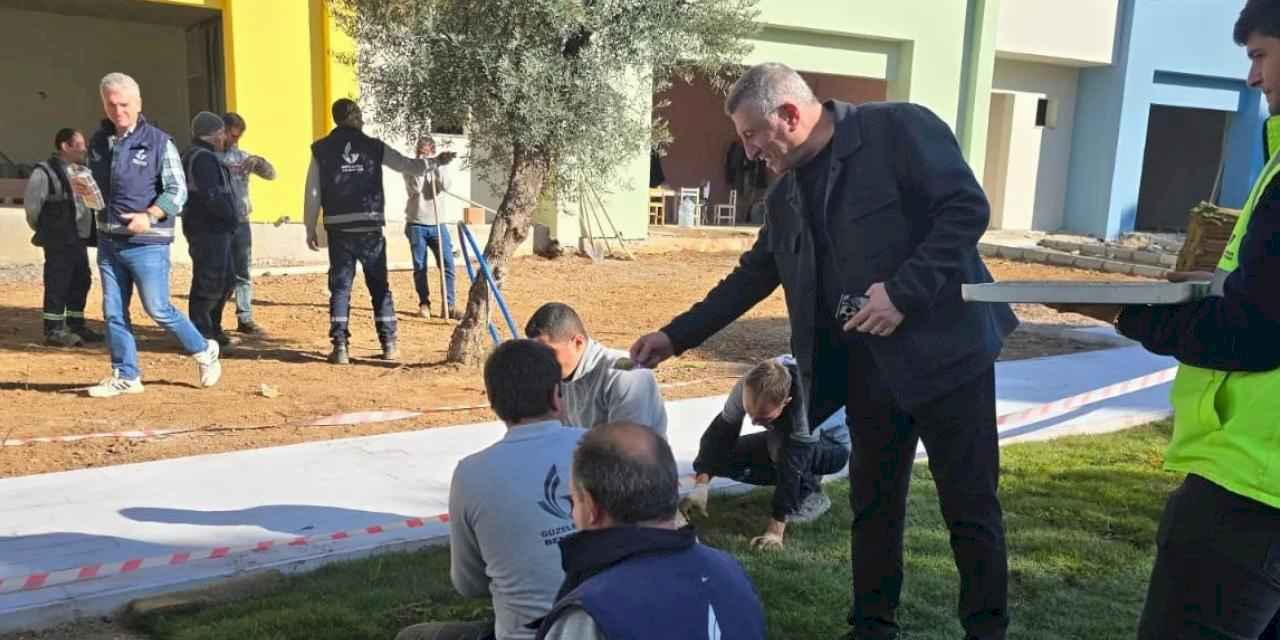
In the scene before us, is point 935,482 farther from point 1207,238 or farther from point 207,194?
point 1207,238

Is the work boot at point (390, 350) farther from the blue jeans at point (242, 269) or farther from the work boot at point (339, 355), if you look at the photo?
the blue jeans at point (242, 269)

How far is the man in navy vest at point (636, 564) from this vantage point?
1.72 meters

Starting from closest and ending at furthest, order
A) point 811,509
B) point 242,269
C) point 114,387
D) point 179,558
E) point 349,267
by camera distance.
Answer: point 179,558, point 811,509, point 114,387, point 349,267, point 242,269

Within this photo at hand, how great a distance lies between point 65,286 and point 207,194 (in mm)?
1455

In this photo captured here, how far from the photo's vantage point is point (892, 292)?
2.77m

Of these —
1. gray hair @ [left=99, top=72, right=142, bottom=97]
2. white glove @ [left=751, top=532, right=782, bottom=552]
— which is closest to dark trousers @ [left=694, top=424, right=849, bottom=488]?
white glove @ [left=751, top=532, right=782, bottom=552]

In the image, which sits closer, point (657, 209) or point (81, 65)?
point (81, 65)

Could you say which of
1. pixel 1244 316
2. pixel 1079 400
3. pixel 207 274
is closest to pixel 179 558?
pixel 1244 316

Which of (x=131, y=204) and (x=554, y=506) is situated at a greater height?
(x=131, y=204)

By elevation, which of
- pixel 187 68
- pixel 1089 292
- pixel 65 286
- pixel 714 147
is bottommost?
pixel 65 286

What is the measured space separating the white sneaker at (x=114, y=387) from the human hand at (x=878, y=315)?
5.30 meters

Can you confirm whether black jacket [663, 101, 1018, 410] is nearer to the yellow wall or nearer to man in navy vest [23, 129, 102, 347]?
man in navy vest [23, 129, 102, 347]

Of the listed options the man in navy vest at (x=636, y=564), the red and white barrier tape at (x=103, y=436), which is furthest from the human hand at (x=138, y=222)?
the man in navy vest at (x=636, y=564)

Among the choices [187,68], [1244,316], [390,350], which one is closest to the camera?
[1244,316]
